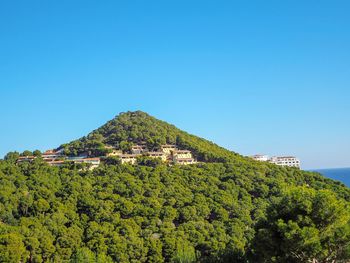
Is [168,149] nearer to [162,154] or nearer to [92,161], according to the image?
[162,154]

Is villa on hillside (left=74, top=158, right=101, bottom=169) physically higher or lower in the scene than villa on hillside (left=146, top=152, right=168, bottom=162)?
lower

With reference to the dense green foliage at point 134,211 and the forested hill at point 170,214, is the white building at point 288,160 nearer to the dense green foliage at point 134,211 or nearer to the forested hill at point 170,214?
the forested hill at point 170,214

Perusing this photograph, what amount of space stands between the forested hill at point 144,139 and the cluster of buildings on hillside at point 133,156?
169cm

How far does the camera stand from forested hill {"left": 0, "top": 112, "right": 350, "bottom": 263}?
71.1 feet

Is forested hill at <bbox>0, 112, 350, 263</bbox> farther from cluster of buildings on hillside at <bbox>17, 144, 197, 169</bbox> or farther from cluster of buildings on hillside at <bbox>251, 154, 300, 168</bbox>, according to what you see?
cluster of buildings on hillside at <bbox>251, 154, 300, 168</bbox>

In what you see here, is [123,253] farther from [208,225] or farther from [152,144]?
[152,144]

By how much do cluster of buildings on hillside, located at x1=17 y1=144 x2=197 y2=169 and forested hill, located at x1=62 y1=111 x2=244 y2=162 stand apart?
1.69 m

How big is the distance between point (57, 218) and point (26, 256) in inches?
303

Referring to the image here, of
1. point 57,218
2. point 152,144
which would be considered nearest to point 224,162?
point 152,144

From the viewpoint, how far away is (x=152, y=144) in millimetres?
83438

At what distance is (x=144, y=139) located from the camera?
8681cm

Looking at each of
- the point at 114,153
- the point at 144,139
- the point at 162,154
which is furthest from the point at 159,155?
the point at 144,139

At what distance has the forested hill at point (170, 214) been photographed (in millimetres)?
21656

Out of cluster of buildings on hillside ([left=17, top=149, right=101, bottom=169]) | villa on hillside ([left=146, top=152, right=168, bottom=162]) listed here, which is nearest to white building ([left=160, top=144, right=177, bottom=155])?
villa on hillside ([left=146, top=152, right=168, bottom=162])
